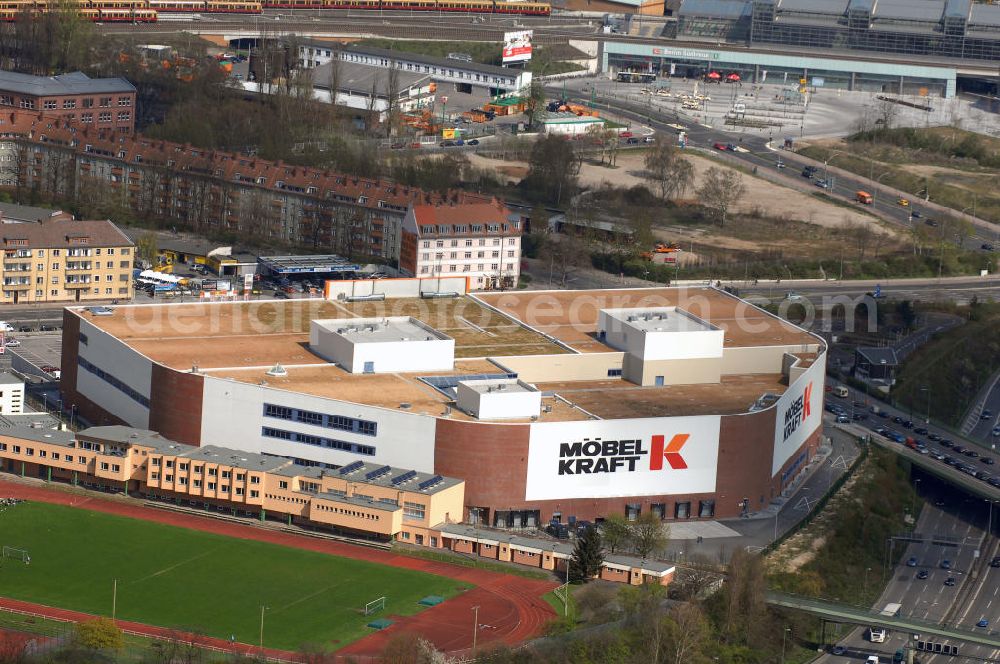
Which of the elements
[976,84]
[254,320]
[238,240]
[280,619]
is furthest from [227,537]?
[976,84]

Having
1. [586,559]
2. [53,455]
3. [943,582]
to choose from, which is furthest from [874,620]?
[53,455]

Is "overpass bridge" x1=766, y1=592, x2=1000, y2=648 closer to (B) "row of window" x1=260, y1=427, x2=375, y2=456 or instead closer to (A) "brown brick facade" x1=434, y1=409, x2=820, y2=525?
(A) "brown brick facade" x1=434, y1=409, x2=820, y2=525

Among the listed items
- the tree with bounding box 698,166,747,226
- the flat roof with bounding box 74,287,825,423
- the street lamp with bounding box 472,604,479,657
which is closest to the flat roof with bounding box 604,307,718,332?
the flat roof with bounding box 74,287,825,423

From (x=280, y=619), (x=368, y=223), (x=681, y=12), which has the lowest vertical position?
(x=280, y=619)

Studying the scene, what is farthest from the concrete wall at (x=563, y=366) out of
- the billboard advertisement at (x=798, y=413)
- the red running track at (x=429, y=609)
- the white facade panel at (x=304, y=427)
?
the red running track at (x=429, y=609)

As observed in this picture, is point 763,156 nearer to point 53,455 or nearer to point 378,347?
point 378,347

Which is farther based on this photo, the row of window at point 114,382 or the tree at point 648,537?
the row of window at point 114,382

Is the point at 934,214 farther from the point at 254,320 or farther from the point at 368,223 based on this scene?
the point at 254,320

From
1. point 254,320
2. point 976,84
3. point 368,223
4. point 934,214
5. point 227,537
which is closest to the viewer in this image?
point 227,537

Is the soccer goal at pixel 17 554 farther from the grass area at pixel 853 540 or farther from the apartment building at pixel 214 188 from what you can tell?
the apartment building at pixel 214 188
